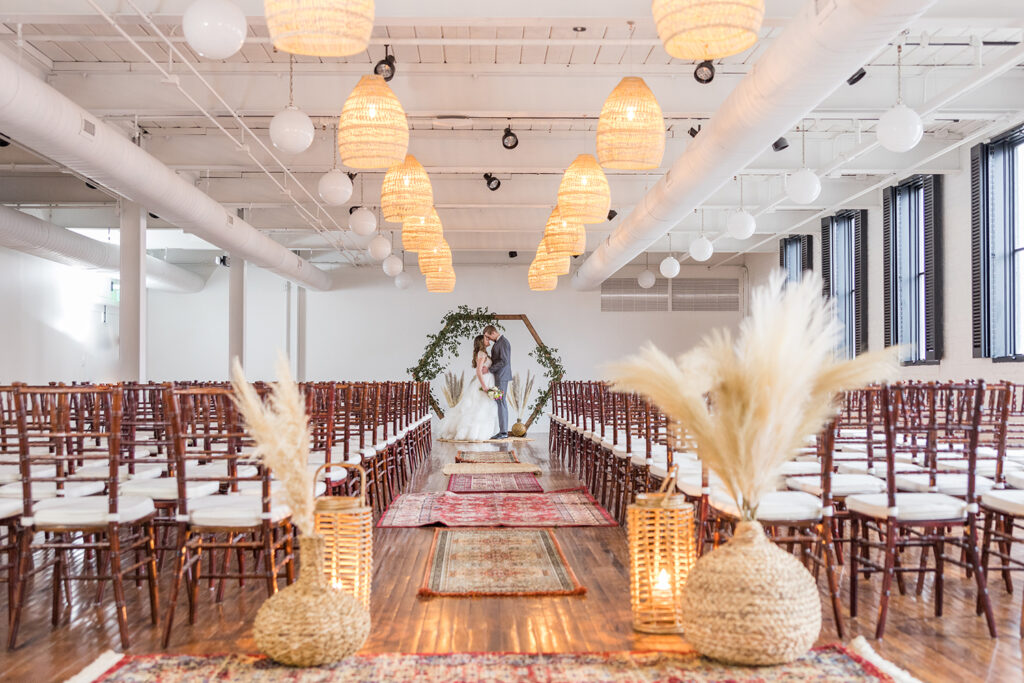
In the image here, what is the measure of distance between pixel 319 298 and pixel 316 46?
609 inches

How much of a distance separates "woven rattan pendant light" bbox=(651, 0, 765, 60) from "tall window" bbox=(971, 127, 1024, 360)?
6.83 meters

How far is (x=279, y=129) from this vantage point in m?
5.69

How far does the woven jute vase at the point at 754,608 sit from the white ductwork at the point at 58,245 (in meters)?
10.3

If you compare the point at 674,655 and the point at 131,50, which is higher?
the point at 131,50

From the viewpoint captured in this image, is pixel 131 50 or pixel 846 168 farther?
pixel 846 168

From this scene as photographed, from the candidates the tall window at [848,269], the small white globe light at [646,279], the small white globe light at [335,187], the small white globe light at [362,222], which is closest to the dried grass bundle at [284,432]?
the small white globe light at [335,187]

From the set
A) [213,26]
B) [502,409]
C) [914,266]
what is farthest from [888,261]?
[213,26]

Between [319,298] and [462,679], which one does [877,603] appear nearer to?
[462,679]

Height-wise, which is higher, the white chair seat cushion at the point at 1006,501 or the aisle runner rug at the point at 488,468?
the white chair seat cushion at the point at 1006,501

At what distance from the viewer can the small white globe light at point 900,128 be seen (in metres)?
5.75

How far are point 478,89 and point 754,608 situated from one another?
19.3 feet

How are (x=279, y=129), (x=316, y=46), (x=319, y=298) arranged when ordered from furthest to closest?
(x=319, y=298), (x=279, y=129), (x=316, y=46)

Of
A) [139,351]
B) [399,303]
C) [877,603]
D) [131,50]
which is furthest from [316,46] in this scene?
[399,303]

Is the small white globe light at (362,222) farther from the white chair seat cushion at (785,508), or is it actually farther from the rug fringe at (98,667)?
the rug fringe at (98,667)
